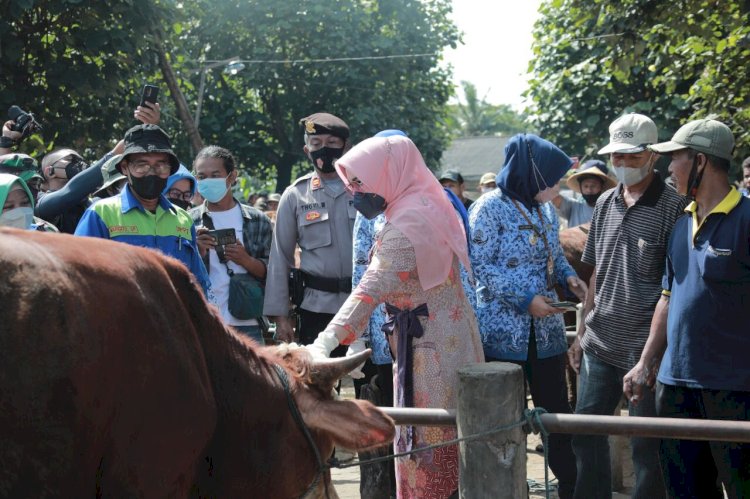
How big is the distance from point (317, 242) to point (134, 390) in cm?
377

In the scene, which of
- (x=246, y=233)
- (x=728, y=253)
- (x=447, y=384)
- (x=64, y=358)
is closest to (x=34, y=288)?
(x=64, y=358)

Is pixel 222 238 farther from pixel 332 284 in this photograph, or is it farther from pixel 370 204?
pixel 370 204

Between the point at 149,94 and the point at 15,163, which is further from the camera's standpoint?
the point at 15,163

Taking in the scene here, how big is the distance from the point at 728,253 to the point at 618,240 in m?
0.87

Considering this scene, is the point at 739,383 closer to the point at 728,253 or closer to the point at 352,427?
the point at 728,253

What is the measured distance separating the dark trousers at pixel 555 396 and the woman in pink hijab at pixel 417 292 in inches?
33.5

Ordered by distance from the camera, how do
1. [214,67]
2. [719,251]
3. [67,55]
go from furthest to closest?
1. [214,67]
2. [67,55]
3. [719,251]

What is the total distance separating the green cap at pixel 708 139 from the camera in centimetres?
443

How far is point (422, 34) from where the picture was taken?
29719mm

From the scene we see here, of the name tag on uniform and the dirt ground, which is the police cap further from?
the name tag on uniform

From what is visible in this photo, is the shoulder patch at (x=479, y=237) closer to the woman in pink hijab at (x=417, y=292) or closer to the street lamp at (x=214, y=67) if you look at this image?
the woman in pink hijab at (x=417, y=292)

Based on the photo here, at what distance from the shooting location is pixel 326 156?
6.23 meters

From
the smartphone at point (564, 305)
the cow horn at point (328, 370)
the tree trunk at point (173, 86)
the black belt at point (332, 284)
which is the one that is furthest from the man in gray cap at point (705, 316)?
the tree trunk at point (173, 86)

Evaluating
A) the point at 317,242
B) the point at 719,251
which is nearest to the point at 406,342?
the point at 719,251
